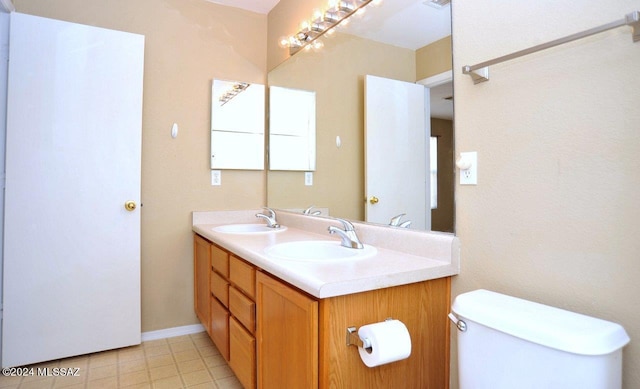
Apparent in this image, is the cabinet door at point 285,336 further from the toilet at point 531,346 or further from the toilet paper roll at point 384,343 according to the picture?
the toilet at point 531,346

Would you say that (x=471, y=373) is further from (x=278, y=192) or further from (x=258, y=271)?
(x=278, y=192)

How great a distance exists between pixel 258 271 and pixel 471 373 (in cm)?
82

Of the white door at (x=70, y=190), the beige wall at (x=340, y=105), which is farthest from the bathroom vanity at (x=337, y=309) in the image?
the white door at (x=70, y=190)

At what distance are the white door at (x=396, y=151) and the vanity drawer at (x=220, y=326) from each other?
910mm

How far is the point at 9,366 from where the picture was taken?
1997 millimetres

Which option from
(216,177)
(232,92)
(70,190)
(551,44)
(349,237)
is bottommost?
(349,237)

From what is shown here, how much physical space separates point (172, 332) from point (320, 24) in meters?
2.24

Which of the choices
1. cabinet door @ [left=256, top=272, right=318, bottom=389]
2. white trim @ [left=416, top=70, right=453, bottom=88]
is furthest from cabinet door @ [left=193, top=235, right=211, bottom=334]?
white trim @ [left=416, top=70, right=453, bottom=88]

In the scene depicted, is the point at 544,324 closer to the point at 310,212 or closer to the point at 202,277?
the point at 310,212

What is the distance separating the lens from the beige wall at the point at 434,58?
133cm

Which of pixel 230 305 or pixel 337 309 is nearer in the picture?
pixel 337 309

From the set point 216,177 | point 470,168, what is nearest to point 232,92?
point 216,177

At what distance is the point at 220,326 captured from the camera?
195 centimetres

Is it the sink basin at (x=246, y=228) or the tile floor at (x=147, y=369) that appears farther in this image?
the sink basin at (x=246, y=228)
